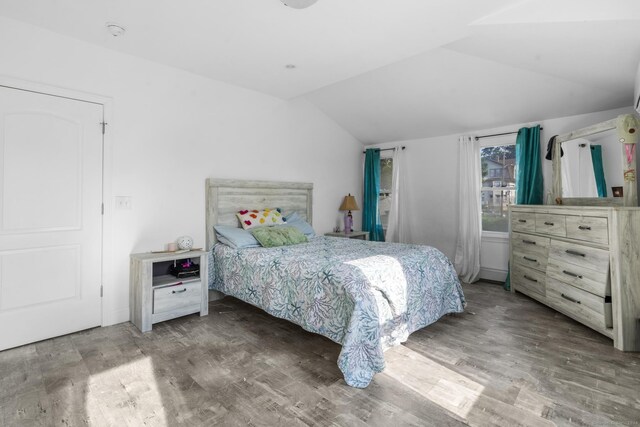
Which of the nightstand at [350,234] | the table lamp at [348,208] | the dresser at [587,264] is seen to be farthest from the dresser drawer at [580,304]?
the table lamp at [348,208]

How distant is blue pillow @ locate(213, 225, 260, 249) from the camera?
3.48 m

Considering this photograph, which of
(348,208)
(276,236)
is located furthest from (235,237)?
(348,208)

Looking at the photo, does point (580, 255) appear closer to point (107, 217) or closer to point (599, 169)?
point (599, 169)

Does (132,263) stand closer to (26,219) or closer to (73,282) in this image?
(73,282)

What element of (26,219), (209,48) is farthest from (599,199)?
(26,219)

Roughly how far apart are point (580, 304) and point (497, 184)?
7.05 ft

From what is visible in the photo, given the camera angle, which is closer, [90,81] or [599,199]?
[90,81]

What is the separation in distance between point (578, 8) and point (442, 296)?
7.87ft

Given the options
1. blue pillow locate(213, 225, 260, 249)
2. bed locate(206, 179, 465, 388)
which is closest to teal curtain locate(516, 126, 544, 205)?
bed locate(206, 179, 465, 388)

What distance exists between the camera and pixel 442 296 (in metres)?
A: 2.98

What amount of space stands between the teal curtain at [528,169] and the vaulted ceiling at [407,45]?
0.24 metres

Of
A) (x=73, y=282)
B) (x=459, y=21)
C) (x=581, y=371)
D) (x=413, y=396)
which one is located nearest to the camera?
(x=413, y=396)

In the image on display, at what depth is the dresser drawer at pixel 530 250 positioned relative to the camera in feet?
11.4

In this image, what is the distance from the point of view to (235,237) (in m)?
3.52
